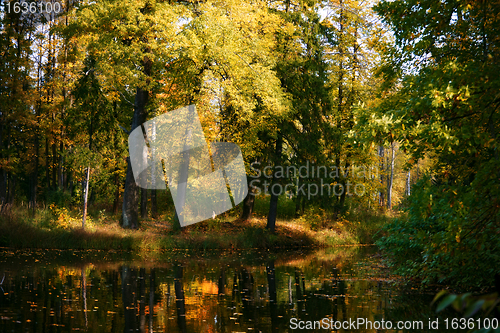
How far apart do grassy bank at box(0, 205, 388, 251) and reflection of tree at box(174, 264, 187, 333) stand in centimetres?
642

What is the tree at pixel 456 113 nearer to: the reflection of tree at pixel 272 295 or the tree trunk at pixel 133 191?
the reflection of tree at pixel 272 295

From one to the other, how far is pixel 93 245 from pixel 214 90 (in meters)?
9.18

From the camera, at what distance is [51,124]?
87.8 feet

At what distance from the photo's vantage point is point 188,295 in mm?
11133

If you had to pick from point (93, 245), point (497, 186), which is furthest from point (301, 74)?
point (497, 186)

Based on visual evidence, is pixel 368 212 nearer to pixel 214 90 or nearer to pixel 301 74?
pixel 301 74

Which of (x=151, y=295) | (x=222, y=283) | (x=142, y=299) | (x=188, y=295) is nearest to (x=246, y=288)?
(x=222, y=283)

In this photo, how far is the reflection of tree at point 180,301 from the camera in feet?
27.4

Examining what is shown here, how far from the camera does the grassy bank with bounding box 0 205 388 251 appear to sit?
64.6 feet

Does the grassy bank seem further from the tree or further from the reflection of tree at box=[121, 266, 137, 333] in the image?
the tree

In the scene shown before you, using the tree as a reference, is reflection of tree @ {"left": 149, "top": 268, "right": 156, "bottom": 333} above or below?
below

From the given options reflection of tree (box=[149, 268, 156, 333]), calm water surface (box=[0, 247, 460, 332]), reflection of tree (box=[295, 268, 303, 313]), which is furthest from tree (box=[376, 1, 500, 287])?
reflection of tree (box=[149, 268, 156, 333])

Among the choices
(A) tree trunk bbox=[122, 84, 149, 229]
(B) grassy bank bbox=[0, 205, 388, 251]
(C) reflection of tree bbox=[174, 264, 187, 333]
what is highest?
(A) tree trunk bbox=[122, 84, 149, 229]

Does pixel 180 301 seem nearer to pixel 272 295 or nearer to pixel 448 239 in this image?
pixel 272 295
